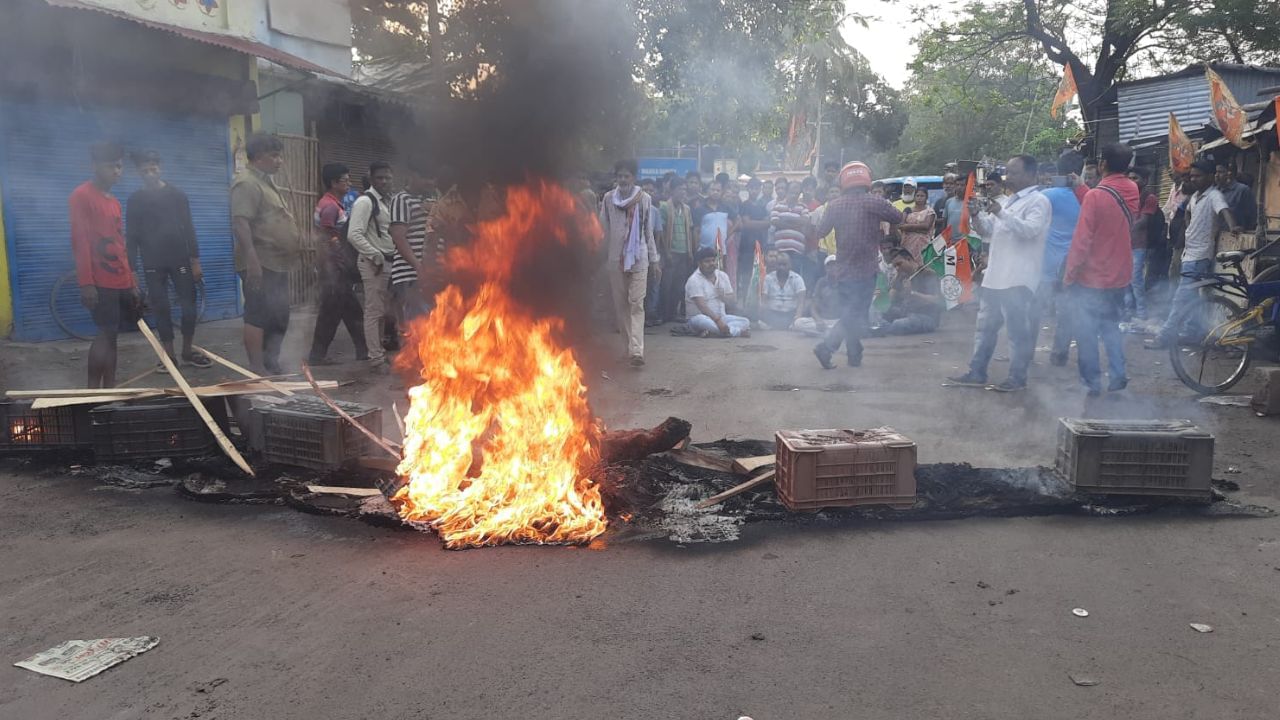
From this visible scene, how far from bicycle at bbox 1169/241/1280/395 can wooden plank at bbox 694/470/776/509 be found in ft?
16.1

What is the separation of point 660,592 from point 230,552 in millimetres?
2038

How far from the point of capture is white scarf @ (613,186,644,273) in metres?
9.37

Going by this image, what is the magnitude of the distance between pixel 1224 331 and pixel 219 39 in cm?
1129

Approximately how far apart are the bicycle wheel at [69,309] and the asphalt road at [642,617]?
5679 mm

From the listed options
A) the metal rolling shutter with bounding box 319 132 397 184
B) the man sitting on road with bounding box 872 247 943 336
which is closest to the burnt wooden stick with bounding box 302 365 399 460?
the man sitting on road with bounding box 872 247 943 336

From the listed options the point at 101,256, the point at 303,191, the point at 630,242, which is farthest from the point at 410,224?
the point at 303,191

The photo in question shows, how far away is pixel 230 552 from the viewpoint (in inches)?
167

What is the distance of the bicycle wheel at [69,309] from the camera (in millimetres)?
10180

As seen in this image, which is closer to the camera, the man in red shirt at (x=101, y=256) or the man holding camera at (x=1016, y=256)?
the man in red shirt at (x=101, y=256)

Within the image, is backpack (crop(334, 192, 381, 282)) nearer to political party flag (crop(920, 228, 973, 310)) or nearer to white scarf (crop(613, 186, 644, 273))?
white scarf (crop(613, 186, 644, 273))

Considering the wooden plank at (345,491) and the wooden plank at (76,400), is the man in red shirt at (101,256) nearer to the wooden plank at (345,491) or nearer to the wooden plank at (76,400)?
the wooden plank at (76,400)

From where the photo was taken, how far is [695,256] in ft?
43.3

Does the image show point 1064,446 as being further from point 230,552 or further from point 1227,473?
point 230,552

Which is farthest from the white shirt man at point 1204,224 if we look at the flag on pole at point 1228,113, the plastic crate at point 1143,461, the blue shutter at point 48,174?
the blue shutter at point 48,174
